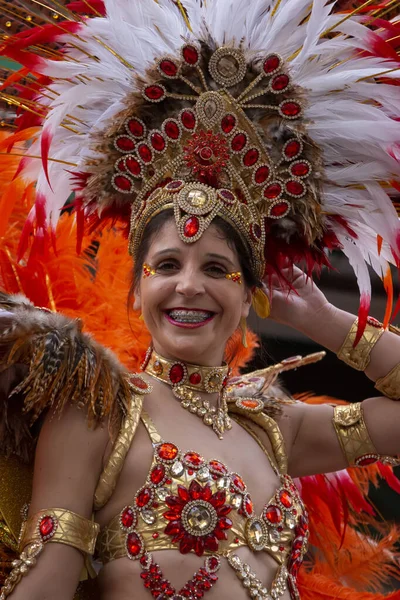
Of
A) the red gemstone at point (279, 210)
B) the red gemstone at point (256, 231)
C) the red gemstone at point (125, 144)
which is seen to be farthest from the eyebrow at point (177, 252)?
the red gemstone at point (125, 144)

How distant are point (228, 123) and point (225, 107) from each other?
5 centimetres

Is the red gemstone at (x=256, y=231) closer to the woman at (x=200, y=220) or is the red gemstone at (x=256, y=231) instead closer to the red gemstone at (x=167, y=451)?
the woman at (x=200, y=220)

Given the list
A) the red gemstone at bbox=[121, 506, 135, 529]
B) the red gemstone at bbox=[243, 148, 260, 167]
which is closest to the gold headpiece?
the red gemstone at bbox=[243, 148, 260, 167]

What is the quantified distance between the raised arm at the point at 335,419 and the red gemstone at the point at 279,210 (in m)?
0.35

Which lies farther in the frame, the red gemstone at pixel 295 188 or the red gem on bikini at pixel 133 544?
the red gemstone at pixel 295 188

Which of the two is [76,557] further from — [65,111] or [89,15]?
[89,15]

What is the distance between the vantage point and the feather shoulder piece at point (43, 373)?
2.39 meters

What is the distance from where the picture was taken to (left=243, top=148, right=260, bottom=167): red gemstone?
2830 millimetres

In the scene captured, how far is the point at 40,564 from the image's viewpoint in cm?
232

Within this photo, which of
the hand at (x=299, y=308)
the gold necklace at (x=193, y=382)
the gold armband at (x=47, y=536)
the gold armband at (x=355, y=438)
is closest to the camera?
the gold armband at (x=47, y=536)

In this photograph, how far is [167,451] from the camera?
258cm

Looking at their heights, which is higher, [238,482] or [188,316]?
[188,316]

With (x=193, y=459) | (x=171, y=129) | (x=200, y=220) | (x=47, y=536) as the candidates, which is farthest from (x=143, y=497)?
(x=171, y=129)

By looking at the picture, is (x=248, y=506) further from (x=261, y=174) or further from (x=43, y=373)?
(x=261, y=174)
